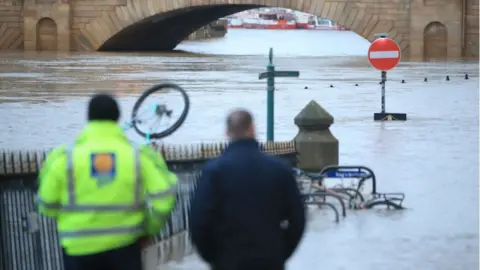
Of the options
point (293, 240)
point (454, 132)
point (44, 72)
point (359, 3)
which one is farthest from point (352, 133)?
point (359, 3)

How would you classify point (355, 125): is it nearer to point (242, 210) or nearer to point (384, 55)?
point (384, 55)

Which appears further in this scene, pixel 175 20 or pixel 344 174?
pixel 175 20

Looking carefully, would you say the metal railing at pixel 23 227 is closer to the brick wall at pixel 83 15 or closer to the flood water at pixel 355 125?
the flood water at pixel 355 125

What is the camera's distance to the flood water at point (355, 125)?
9.94 metres

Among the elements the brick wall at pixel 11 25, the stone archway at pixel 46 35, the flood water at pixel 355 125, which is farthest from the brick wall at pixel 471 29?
the brick wall at pixel 11 25

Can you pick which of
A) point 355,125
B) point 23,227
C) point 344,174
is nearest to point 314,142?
point 344,174

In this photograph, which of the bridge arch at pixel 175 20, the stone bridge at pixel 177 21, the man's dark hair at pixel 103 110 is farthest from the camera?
the bridge arch at pixel 175 20

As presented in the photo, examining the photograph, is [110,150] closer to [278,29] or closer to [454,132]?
[454,132]

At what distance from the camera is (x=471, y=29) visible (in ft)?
164

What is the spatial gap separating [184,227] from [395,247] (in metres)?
1.61

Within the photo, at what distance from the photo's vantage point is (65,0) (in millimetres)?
58312

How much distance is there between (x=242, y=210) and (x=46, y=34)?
54874 mm

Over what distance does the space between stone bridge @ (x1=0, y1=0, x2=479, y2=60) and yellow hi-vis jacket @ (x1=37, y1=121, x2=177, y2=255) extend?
146 ft

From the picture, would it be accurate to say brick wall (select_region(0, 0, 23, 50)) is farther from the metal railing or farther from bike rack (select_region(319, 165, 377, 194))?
the metal railing
